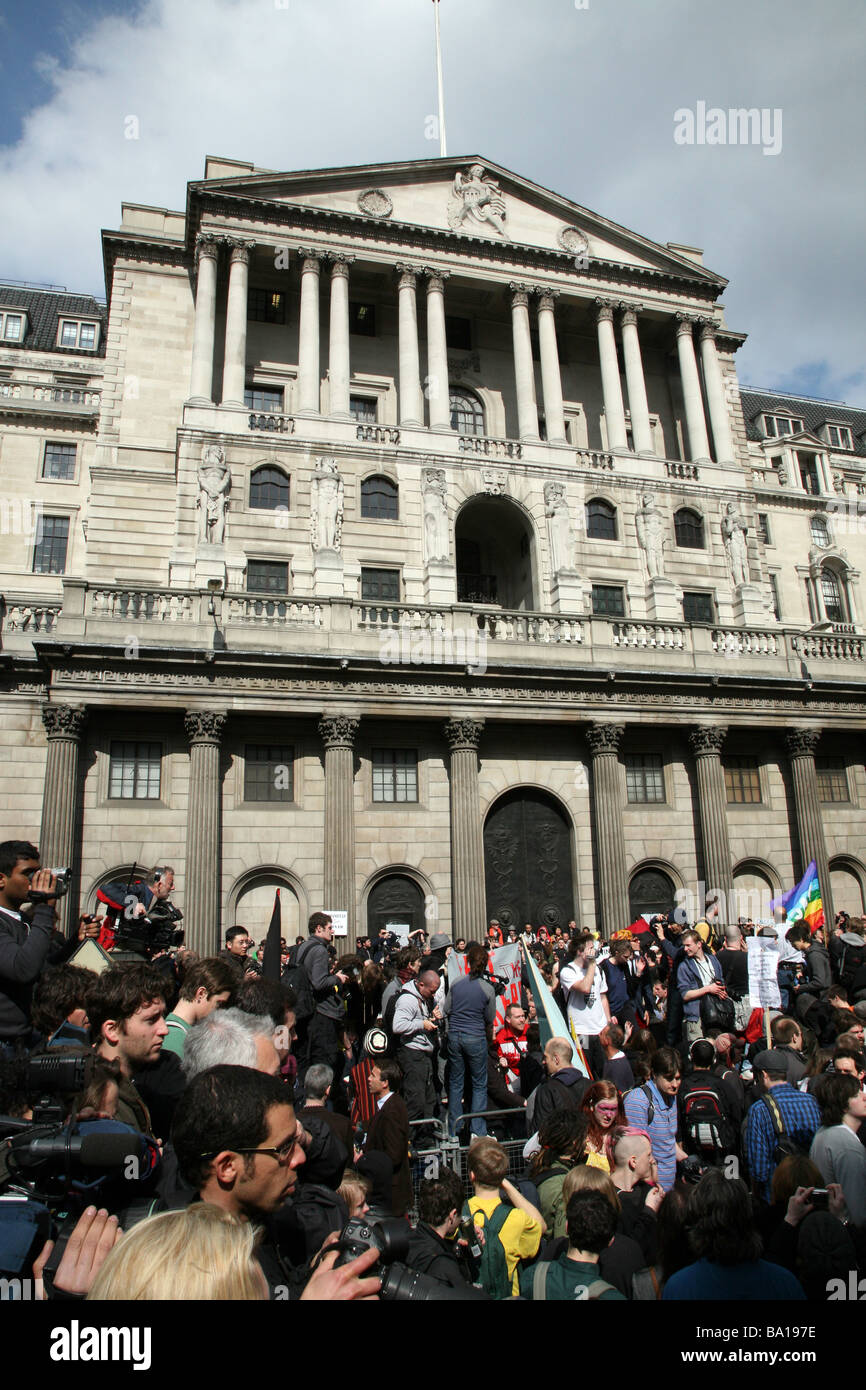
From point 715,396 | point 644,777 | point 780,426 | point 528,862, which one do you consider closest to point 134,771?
point 528,862

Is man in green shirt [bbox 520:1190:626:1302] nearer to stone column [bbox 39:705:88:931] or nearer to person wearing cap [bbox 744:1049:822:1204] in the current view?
person wearing cap [bbox 744:1049:822:1204]

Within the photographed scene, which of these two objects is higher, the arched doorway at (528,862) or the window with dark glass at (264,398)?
the window with dark glass at (264,398)

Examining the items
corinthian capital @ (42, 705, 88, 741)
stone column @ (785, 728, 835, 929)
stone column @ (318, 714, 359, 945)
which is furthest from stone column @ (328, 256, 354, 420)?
stone column @ (785, 728, 835, 929)

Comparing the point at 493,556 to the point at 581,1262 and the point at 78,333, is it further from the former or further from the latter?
the point at 581,1262

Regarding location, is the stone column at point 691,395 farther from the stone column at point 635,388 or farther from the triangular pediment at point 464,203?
the triangular pediment at point 464,203

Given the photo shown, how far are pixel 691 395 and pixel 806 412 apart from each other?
92.3 feet

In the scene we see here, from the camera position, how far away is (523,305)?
114 feet

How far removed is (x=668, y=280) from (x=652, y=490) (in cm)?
968

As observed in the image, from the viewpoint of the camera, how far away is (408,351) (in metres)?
32.7

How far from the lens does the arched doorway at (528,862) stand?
26.8 m

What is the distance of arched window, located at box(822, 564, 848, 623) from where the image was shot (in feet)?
153

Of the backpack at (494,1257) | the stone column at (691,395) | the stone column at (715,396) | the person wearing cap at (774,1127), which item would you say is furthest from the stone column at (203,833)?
the stone column at (715,396)

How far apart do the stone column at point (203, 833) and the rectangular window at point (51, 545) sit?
15.5 metres
